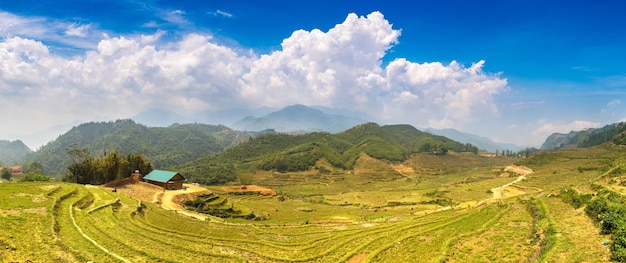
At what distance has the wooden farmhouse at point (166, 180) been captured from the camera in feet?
205

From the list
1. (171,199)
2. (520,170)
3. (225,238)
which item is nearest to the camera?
(225,238)

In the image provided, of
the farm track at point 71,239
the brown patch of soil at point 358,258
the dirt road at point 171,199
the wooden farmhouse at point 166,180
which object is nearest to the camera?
the farm track at point 71,239

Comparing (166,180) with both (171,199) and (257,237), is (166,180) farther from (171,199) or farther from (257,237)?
(257,237)

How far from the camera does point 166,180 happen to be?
6219 cm

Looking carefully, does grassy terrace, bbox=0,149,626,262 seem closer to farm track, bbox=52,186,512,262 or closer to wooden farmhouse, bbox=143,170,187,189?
farm track, bbox=52,186,512,262

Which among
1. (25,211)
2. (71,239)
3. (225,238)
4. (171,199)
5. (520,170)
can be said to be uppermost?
(25,211)

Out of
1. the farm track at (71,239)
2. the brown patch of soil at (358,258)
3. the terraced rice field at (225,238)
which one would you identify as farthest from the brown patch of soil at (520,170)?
the farm track at (71,239)

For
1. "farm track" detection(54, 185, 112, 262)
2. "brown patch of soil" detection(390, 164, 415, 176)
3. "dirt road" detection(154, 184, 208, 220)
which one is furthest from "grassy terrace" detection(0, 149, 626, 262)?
"brown patch of soil" detection(390, 164, 415, 176)

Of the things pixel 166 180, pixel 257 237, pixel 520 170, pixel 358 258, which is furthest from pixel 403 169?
pixel 358 258

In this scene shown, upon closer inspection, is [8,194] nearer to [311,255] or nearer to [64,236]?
[64,236]

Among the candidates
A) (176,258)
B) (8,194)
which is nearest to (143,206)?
(8,194)

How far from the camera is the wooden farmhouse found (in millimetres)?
62594

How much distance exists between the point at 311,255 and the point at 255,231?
38.3ft

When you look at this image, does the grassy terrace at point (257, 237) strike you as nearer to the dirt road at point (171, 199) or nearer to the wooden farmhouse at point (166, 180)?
the dirt road at point (171, 199)
